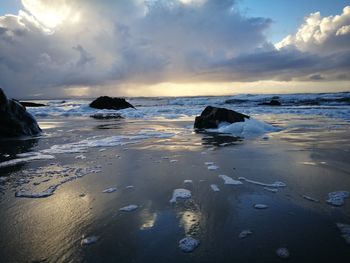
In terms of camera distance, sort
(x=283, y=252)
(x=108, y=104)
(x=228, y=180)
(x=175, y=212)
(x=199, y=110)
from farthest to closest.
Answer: (x=108, y=104)
(x=199, y=110)
(x=228, y=180)
(x=175, y=212)
(x=283, y=252)

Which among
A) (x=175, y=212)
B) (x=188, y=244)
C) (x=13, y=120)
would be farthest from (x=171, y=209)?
(x=13, y=120)

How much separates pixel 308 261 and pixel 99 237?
5.02 feet

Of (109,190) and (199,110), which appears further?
(199,110)

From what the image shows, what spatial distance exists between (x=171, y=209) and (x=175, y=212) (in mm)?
86

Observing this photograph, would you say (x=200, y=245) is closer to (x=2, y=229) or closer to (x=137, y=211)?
(x=137, y=211)

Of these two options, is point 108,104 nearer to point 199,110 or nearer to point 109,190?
point 199,110

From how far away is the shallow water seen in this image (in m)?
2.25

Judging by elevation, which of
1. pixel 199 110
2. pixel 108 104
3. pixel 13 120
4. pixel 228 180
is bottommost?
pixel 199 110

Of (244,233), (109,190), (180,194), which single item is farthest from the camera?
(109,190)

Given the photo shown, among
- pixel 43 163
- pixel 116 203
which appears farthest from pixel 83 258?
pixel 43 163

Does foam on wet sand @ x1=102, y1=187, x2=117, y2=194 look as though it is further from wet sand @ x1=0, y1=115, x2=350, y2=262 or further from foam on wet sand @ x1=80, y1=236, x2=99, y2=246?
foam on wet sand @ x1=80, y1=236, x2=99, y2=246

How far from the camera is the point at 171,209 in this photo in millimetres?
3035

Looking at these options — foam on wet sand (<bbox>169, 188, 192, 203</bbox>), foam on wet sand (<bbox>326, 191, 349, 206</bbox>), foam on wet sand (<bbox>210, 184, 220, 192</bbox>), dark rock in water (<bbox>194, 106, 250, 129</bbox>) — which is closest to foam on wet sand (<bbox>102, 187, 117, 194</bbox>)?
foam on wet sand (<bbox>169, 188, 192, 203</bbox>)

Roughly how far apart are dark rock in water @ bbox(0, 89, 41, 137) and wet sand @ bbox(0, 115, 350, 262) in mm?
4321
